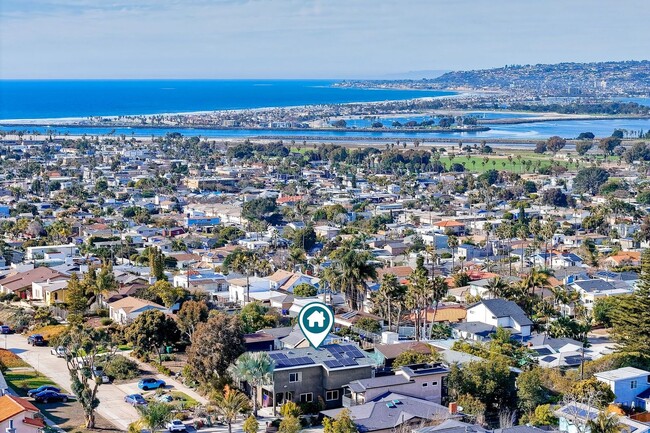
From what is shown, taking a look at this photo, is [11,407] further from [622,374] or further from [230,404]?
[622,374]

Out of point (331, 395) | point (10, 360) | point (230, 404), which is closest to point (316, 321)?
point (331, 395)

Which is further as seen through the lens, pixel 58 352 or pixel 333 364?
pixel 58 352

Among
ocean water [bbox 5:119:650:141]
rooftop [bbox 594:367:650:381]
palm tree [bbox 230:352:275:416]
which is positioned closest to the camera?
palm tree [bbox 230:352:275:416]

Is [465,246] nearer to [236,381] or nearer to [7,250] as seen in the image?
[7,250]

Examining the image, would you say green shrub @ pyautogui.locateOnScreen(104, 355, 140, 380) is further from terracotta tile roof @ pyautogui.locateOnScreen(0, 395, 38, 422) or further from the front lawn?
terracotta tile roof @ pyautogui.locateOnScreen(0, 395, 38, 422)

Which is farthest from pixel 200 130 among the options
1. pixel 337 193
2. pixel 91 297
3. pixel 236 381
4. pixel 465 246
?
pixel 236 381

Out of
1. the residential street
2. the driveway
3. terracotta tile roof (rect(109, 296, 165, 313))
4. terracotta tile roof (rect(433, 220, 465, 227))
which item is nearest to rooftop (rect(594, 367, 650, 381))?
the residential street

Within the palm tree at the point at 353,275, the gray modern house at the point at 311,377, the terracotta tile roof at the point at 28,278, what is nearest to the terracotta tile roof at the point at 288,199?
the terracotta tile roof at the point at 28,278

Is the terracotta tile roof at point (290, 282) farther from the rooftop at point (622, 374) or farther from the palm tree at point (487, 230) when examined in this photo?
the rooftop at point (622, 374)
